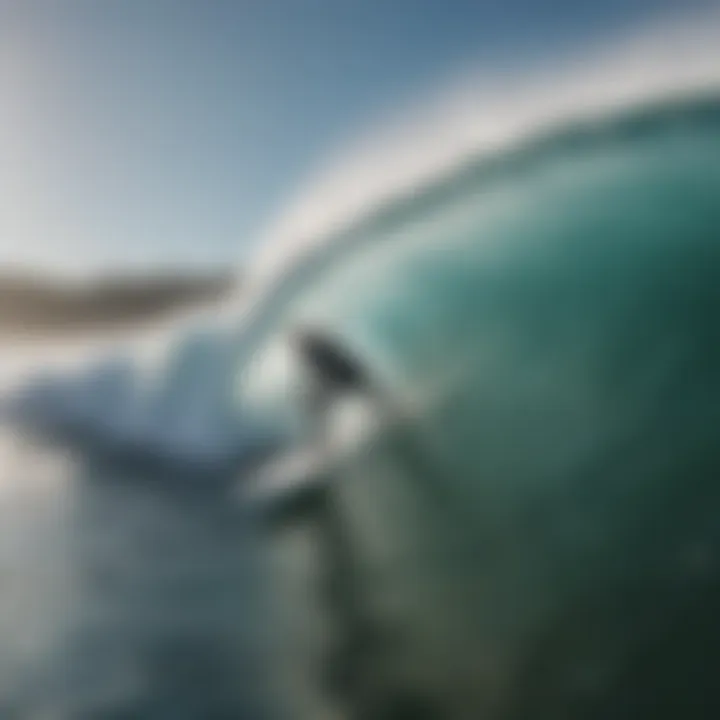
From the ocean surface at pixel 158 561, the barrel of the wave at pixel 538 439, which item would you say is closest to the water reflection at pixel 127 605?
the ocean surface at pixel 158 561

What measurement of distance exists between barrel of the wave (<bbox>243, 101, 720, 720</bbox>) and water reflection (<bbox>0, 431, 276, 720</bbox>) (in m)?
0.11

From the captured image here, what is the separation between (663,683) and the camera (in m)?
1.02

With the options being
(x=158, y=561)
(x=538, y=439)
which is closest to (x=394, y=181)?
(x=538, y=439)

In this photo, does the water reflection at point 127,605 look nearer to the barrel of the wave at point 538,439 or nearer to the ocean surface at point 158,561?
the ocean surface at point 158,561

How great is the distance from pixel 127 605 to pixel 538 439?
507 millimetres

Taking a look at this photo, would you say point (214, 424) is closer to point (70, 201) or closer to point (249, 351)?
point (249, 351)


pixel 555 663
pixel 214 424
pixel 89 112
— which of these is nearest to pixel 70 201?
pixel 89 112

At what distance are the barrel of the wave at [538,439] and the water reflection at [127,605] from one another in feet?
0.35

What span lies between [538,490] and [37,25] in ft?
2.89

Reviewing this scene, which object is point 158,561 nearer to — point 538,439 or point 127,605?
point 127,605

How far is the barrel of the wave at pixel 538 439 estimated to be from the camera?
1041mm

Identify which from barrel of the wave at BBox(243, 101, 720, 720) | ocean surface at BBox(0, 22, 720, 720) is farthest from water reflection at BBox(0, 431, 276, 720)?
barrel of the wave at BBox(243, 101, 720, 720)

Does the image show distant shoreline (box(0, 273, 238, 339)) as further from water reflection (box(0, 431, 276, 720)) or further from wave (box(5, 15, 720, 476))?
water reflection (box(0, 431, 276, 720))

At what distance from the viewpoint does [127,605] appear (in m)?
1.14
